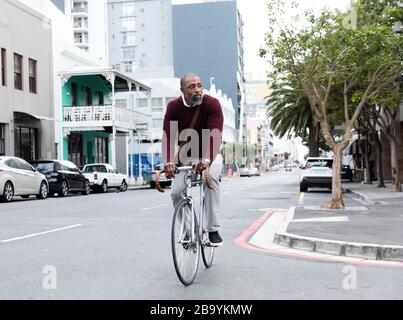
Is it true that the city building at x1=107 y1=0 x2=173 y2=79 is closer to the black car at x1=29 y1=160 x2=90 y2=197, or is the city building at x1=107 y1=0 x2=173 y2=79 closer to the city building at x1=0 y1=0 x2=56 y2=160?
the city building at x1=0 y1=0 x2=56 y2=160

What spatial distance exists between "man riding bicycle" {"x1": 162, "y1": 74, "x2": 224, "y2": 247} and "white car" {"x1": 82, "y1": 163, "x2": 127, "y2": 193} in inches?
861

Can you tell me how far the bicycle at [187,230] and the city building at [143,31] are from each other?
98.9m

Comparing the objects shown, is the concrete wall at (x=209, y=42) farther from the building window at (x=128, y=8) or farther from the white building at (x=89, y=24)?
the white building at (x=89, y=24)

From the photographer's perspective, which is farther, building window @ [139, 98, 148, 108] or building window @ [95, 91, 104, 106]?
building window @ [139, 98, 148, 108]

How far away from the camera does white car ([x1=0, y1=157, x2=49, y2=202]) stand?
63.8 feet

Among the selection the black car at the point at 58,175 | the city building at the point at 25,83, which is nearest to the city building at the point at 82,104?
the city building at the point at 25,83

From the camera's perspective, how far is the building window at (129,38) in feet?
343

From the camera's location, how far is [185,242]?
18.7ft

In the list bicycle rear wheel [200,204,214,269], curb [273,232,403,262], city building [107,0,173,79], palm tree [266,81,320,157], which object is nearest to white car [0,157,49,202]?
curb [273,232,403,262]

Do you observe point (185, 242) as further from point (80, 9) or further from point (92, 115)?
point (80, 9)

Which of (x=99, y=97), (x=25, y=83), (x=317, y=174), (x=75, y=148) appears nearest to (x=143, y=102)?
(x=99, y=97)

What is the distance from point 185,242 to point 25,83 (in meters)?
25.9

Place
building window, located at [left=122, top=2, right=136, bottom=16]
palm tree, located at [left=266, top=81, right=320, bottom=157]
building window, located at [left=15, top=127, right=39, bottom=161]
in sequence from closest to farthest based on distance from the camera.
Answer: building window, located at [left=15, top=127, right=39, bottom=161] → palm tree, located at [left=266, top=81, right=320, bottom=157] → building window, located at [left=122, top=2, right=136, bottom=16]
